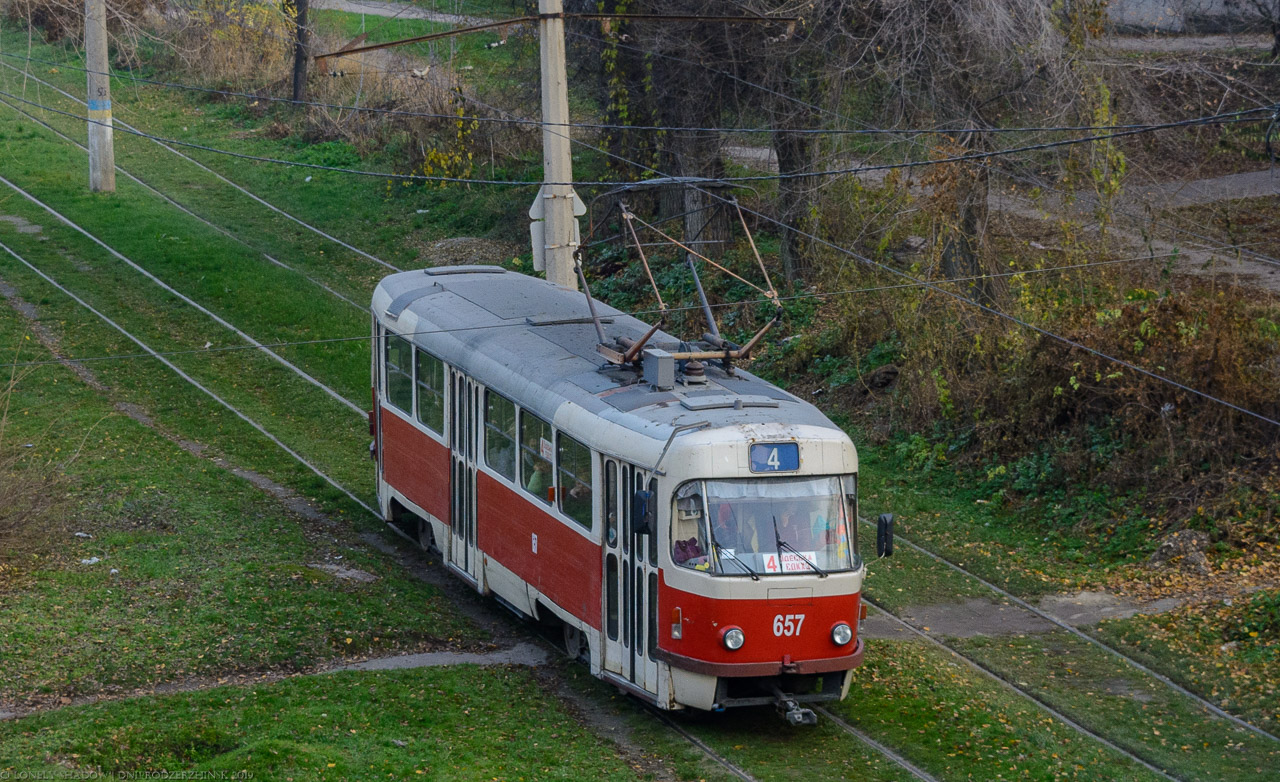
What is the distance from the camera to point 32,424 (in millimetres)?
19969

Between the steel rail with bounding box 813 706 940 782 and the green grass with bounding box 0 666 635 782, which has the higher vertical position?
the green grass with bounding box 0 666 635 782

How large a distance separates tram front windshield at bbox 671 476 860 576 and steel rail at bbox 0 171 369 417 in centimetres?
1135

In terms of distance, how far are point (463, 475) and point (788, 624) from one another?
471 cm

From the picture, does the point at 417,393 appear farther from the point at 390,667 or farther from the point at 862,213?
the point at 862,213

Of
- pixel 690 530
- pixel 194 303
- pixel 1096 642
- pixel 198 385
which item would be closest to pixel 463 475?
pixel 690 530

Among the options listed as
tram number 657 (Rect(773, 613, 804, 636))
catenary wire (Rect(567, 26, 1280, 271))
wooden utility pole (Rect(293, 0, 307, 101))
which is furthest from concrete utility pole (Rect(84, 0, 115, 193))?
tram number 657 (Rect(773, 613, 804, 636))

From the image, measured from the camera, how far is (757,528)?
1117cm

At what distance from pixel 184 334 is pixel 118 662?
43.4ft

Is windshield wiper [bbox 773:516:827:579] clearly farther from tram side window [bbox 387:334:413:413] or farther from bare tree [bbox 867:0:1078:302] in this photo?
bare tree [bbox 867:0:1078:302]

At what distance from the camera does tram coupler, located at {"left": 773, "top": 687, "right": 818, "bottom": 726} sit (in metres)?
11.1

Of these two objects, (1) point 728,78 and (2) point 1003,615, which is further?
(1) point 728,78

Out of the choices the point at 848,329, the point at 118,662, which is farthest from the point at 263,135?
the point at 118,662

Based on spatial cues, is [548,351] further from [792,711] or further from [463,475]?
[792,711]

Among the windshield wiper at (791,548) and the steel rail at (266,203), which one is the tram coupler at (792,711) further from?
the steel rail at (266,203)
